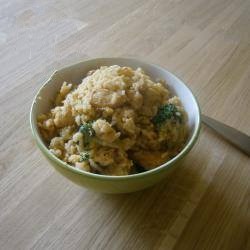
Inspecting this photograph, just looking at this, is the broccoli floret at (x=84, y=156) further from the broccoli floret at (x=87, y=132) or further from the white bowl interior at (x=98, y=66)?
the white bowl interior at (x=98, y=66)

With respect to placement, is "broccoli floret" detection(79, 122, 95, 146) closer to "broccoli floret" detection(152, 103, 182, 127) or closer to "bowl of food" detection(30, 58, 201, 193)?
"bowl of food" detection(30, 58, 201, 193)

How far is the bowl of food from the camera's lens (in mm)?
595

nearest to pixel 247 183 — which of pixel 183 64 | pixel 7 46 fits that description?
pixel 183 64

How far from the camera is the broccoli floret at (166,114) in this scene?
2.16 ft

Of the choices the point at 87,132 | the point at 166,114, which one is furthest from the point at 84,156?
the point at 166,114

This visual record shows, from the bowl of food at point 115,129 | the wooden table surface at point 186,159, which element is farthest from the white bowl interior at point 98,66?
the wooden table surface at point 186,159

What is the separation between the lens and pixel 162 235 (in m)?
0.62

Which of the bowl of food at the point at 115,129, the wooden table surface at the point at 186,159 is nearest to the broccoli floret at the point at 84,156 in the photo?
the bowl of food at the point at 115,129

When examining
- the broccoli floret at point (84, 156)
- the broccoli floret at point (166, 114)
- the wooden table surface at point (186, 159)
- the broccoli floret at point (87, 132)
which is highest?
the broccoli floret at point (87, 132)

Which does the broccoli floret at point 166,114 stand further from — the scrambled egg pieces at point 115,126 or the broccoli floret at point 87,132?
the broccoli floret at point 87,132

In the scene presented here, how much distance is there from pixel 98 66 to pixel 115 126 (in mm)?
202

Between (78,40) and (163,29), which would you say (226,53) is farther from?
(78,40)

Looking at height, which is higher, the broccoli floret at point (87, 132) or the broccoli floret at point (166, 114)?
the broccoli floret at point (87, 132)

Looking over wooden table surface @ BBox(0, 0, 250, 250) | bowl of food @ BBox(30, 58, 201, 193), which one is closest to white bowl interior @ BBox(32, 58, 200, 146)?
bowl of food @ BBox(30, 58, 201, 193)
